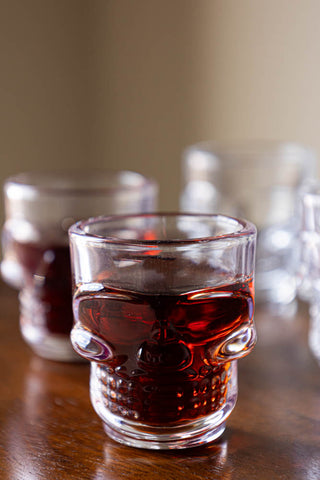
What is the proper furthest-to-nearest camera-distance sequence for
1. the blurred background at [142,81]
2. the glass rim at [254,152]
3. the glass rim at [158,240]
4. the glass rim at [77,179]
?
1. the blurred background at [142,81]
2. the glass rim at [254,152]
3. the glass rim at [77,179]
4. the glass rim at [158,240]

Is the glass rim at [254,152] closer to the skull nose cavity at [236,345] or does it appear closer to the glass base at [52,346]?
the glass base at [52,346]

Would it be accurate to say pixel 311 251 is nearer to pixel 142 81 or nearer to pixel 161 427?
pixel 161 427

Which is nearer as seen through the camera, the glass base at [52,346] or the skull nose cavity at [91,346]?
the skull nose cavity at [91,346]

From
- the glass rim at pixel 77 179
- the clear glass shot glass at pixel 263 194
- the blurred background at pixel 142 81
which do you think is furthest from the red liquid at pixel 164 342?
the blurred background at pixel 142 81

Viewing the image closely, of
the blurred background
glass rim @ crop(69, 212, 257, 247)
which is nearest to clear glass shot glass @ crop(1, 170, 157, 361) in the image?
glass rim @ crop(69, 212, 257, 247)

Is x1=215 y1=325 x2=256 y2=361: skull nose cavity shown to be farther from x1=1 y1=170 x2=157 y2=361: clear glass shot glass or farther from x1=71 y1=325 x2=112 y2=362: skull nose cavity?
x1=1 y1=170 x2=157 y2=361: clear glass shot glass

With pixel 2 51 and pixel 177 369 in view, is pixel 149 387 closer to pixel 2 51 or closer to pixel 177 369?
pixel 177 369

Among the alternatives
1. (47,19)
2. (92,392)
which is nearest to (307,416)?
(92,392)

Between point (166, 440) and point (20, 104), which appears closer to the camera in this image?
point (166, 440)
